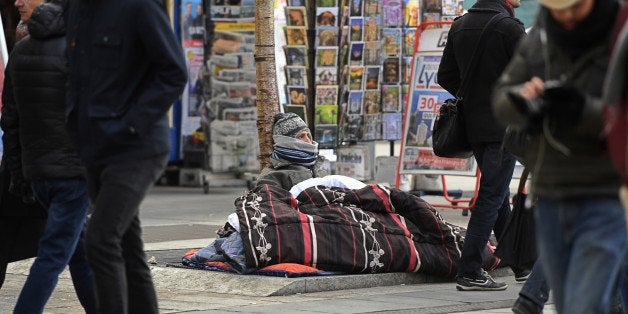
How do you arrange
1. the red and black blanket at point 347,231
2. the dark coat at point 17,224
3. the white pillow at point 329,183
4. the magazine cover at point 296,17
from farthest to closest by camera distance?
the magazine cover at point 296,17, the white pillow at point 329,183, the red and black blanket at point 347,231, the dark coat at point 17,224

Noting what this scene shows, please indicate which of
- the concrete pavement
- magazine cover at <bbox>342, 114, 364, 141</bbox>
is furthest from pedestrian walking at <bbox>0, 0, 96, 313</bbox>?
magazine cover at <bbox>342, 114, 364, 141</bbox>

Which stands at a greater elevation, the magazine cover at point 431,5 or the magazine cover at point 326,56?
the magazine cover at point 431,5

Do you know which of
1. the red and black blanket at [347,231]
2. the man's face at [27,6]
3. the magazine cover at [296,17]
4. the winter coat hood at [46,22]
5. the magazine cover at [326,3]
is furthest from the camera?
the magazine cover at [326,3]

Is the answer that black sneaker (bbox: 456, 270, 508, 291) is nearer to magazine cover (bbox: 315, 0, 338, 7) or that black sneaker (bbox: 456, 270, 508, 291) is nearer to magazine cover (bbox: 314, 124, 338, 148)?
magazine cover (bbox: 314, 124, 338, 148)

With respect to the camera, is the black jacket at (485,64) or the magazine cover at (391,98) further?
the magazine cover at (391,98)

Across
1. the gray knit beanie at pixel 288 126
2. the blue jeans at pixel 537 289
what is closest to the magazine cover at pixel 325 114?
the gray knit beanie at pixel 288 126

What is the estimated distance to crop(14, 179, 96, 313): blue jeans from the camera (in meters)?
5.91

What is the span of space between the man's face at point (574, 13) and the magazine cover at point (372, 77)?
9.41 meters

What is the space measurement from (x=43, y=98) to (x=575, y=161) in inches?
105

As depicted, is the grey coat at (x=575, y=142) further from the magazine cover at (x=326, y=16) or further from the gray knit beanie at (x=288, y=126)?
the magazine cover at (x=326, y=16)

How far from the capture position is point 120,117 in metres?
5.26

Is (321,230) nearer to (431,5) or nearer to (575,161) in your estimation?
(575,161)

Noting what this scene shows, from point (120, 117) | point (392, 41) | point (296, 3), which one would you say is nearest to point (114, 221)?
point (120, 117)

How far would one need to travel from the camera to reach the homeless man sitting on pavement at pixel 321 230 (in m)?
7.97
